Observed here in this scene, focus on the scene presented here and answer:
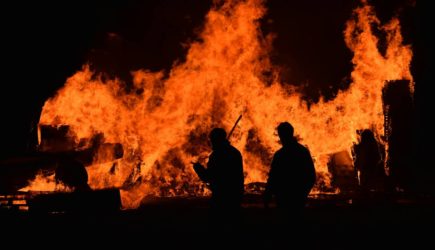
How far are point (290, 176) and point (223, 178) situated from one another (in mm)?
671

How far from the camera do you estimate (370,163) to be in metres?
9.16

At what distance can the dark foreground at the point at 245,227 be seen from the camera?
204 inches

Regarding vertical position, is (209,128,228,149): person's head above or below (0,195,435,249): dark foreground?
above

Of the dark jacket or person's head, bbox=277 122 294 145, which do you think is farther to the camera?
person's head, bbox=277 122 294 145

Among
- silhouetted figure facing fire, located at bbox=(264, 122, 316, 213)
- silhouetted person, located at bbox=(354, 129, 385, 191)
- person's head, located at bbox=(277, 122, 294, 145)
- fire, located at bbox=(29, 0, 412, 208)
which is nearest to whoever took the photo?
silhouetted figure facing fire, located at bbox=(264, 122, 316, 213)

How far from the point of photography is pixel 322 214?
23.5ft

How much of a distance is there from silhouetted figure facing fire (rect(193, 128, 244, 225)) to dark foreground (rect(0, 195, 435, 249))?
8.7 inches

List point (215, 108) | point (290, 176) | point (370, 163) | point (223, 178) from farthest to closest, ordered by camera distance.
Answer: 1. point (215, 108)
2. point (370, 163)
3. point (223, 178)
4. point (290, 176)

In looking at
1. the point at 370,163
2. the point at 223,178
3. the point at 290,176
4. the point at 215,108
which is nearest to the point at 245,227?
the point at 223,178

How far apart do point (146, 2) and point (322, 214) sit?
8.13 metres

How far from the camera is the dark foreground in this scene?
17.0ft

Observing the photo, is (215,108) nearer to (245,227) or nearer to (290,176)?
(245,227)

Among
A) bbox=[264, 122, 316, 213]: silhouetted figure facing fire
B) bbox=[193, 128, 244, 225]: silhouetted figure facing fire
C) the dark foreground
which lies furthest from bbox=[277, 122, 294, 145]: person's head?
the dark foreground

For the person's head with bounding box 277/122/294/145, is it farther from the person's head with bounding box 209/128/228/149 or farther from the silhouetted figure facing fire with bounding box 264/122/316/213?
the person's head with bounding box 209/128/228/149
